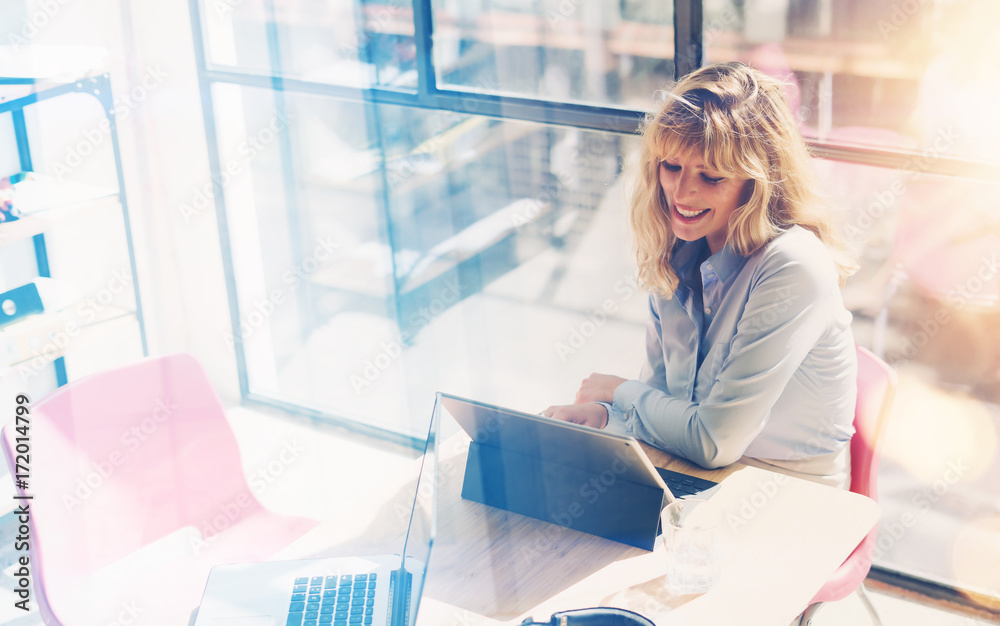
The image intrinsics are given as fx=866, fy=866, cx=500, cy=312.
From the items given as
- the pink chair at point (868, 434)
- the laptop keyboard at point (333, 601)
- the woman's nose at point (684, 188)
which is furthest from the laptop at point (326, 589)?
the pink chair at point (868, 434)

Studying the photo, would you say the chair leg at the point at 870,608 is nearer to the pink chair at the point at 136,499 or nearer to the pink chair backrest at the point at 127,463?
the pink chair at the point at 136,499


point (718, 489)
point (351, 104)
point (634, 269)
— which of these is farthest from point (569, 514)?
point (351, 104)

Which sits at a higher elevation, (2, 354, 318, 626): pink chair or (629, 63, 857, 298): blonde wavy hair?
(629, 63, 857, 298): blonde wavy hair

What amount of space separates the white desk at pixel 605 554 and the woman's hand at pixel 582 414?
0.61ft

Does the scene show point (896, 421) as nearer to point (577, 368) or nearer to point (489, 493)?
point (577, 368)

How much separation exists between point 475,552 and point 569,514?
17 centimetres

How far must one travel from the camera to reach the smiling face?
1.72 m

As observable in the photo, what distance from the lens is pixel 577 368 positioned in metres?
2.89

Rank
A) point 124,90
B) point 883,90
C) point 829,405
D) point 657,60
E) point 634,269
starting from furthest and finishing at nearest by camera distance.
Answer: point 124,90, point 634,269, point 657,60, point 883,90, point 829,405

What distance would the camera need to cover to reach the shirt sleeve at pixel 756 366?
5.19 ft

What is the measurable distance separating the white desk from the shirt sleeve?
59 millimetres

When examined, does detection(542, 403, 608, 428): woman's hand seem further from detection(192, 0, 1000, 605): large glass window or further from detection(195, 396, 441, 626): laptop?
detection(192, 0, 1000, 605): large glass window

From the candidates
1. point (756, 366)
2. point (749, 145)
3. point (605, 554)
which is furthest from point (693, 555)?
point (749, 145)

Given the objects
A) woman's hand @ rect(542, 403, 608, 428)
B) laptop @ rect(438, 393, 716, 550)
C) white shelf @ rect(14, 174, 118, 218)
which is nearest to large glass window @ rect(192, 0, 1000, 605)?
white shelf @ rect(14, 174, 118, 218)
